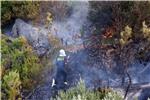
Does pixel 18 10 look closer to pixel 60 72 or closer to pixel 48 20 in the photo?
pixel 48 20

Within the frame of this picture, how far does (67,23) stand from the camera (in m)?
10.7

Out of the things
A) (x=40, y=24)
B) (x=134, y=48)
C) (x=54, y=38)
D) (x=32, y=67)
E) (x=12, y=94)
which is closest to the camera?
(x=12, y=94)

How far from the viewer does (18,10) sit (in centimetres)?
1058

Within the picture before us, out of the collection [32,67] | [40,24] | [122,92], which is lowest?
[122,92]

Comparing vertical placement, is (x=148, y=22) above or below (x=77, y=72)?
above

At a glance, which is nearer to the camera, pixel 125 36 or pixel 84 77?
pixel 125 36

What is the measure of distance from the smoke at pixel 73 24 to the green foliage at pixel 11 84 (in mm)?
2597

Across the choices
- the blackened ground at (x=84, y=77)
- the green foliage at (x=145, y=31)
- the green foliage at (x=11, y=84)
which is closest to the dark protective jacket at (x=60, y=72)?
the blackened ground at (x=84, y=77)

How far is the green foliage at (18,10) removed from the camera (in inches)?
409

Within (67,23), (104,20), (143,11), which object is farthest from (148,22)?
(67,23)

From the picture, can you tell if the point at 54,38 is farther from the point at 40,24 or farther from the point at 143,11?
the point at 143,11

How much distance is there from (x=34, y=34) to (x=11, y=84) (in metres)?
2.80

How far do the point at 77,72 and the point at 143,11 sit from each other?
193 centimetres

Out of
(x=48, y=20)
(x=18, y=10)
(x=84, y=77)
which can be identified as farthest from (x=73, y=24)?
(x=84, y=77)
